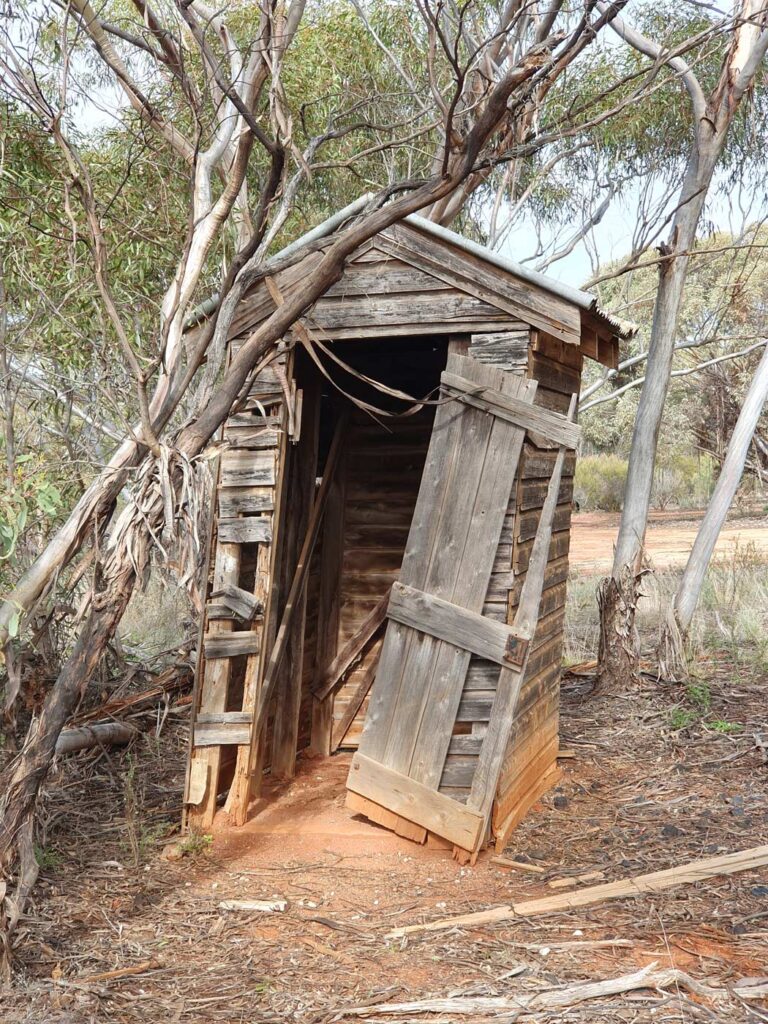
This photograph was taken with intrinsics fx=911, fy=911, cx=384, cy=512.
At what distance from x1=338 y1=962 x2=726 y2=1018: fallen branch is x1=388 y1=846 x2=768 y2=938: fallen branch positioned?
27.0 inches

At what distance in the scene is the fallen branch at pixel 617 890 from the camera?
4195 mm

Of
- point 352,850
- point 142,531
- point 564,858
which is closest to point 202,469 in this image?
point 142,531

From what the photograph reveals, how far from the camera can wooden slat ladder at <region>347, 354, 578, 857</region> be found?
193 inches

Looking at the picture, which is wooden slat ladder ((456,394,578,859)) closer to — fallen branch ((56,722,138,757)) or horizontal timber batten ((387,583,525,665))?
horizontal timber batten ((387,583,525,665))

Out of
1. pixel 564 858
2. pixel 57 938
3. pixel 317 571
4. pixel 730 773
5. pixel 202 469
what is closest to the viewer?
pixel 57 938

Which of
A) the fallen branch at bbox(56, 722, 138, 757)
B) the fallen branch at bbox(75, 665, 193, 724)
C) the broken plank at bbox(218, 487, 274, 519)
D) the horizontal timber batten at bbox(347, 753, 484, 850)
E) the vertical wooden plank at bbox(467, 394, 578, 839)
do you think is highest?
the broken plank at bbox(218, 487, 274, 519)

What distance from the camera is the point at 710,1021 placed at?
323 cm

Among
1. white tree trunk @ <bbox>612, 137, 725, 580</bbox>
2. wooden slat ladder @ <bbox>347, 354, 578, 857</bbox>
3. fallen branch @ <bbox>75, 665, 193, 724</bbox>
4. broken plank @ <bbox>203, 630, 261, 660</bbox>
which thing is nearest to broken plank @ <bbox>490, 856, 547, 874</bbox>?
wooden slat ladder @ <bbox>347, 354, 578, 857</bbox>

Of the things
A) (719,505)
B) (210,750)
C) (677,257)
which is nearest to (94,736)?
(210,750)

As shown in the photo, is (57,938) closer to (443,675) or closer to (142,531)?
(142,531)

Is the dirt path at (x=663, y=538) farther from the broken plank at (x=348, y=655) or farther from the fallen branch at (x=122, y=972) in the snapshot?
the fallen branch at (x=122, y=972)

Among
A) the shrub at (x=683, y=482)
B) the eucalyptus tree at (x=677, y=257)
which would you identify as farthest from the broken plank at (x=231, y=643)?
the shrub at (x=683, y=482)

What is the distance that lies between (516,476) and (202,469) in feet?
6.00

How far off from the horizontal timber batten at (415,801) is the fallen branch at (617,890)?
1.87 feet
